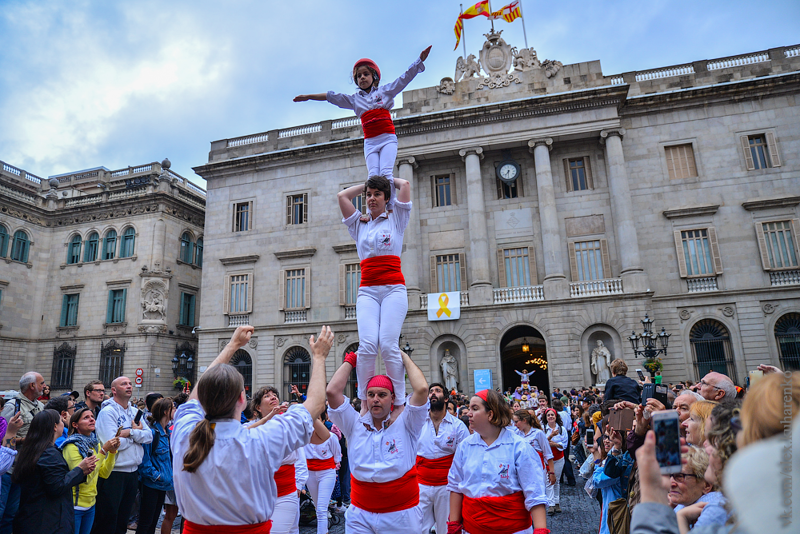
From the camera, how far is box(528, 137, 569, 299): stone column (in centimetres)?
2531

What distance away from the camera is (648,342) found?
20.6 meters

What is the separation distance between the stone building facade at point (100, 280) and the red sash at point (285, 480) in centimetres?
2947

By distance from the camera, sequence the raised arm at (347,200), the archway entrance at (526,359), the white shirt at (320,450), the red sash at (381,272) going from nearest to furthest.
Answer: the red sash at (381,272)
the raised arm at (347,200)
the white shirt at (320,450)
the archway entrance at (526,359)

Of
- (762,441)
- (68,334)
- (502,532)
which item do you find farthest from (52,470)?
(68,334)

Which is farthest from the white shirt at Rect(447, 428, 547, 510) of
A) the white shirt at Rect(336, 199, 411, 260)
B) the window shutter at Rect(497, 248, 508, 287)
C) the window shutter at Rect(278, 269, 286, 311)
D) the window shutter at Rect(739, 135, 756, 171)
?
the window shutter at Rect(739, 135, 756, 171)

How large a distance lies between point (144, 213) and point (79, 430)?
104 feet

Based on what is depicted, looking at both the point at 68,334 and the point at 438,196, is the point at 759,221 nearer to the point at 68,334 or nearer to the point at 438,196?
the point at 438,196

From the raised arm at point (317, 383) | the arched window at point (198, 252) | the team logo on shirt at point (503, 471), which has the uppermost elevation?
the arched window at point (198, 252)

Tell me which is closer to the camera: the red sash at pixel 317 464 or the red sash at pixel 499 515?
the red sash at pixel 499 515

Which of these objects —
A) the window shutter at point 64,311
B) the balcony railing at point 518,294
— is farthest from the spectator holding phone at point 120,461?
the window shutter at point 64,311

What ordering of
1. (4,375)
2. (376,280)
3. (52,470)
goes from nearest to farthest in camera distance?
(52,470) → (376,280) → (4,375)

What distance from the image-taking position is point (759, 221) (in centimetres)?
2475

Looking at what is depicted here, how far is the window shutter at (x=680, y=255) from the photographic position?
24991mm

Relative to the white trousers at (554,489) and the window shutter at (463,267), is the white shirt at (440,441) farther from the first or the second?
the window shutter at (463,267)
